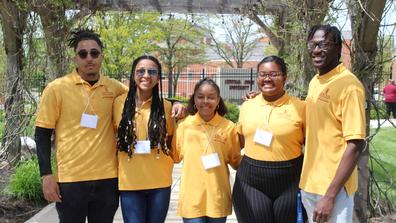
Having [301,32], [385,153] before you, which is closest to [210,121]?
[301,32]

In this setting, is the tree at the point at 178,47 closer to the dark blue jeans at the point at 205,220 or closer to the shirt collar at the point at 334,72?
the dark blue jeans at the point at 205,220

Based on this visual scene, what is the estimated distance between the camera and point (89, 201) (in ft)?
10.9

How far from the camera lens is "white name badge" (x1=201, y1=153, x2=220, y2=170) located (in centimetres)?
341

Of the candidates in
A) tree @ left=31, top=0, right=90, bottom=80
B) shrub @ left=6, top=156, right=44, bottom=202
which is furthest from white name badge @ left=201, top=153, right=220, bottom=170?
tree @ left=31, top=0, right=90, bottom=80

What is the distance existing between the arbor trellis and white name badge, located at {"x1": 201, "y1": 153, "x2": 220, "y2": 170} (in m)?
2.03

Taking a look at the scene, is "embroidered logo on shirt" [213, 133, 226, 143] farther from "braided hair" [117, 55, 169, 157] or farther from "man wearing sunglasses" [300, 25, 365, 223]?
"man wearing sunglasses" [300, 25, 365, 223]

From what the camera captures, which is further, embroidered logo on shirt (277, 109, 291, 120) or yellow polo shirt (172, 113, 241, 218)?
yellow polo shirt (172, 113, 241, 218)

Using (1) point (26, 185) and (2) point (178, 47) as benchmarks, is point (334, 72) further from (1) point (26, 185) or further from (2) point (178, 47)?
(2) point (178, 47)

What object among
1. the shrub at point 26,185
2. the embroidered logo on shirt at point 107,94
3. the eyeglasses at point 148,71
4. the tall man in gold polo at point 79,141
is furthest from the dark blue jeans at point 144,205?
the shrub at point 26,185

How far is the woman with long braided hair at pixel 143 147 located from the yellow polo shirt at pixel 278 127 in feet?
2.07

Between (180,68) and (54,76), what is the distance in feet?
92.8

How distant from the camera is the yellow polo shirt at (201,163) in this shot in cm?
341

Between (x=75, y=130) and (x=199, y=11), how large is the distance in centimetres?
625

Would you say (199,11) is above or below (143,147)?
above
